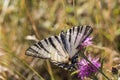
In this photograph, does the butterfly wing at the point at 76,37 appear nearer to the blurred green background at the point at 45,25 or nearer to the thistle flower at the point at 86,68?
the thistle flower at the point at 86,68

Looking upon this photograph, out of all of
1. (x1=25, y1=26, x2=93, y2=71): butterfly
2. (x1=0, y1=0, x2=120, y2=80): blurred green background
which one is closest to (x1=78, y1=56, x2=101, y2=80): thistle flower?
(x1=25, y1=26, x2=93, y2=71): butterfly

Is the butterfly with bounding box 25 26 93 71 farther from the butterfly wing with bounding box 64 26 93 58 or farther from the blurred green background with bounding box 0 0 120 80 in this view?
the blurred green background with bounding box 0 0 120 80

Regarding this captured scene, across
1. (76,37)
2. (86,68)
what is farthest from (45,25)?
(76,37)

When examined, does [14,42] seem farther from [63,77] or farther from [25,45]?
[63,77]

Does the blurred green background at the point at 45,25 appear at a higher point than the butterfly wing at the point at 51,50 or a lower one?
higher

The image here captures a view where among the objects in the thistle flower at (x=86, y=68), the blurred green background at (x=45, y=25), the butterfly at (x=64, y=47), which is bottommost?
the thistle flower at (x=86, y=68)

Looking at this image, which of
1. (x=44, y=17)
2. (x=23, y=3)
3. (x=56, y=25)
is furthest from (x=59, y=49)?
(x=44, y=17)

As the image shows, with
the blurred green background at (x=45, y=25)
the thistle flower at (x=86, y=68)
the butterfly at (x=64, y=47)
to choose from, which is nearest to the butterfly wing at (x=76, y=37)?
the butterfly at (x=64, y=47)

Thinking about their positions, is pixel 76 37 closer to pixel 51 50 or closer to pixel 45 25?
pixel 51 50
